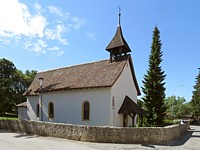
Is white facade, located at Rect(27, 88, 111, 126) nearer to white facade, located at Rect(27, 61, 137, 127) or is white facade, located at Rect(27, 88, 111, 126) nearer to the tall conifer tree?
white facade, located at Rect(27, 61, 137, 127)


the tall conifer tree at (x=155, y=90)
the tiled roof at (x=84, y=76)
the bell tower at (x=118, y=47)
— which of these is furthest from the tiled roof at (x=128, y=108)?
the tall conifer tree at (x=155, y=90)

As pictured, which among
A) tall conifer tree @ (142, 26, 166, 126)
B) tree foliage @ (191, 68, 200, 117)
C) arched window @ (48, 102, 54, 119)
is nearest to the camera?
arched window @ (48, 102, 54, 119)

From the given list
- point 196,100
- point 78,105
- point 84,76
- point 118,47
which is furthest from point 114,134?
point 196,100

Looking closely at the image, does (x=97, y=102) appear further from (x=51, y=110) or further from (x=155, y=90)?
(x=155, y=90)

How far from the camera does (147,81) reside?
32438 millimetres

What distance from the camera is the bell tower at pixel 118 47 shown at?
83.6ft

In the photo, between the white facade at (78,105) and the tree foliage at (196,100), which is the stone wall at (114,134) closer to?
the white facade at (78,105)

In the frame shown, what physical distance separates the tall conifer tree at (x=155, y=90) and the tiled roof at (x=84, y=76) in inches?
347

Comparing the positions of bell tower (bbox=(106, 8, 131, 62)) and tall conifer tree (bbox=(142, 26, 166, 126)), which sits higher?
bell tower (bbox=(106, 8, 131, 62))

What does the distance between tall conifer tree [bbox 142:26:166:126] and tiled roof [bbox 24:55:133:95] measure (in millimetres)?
8823

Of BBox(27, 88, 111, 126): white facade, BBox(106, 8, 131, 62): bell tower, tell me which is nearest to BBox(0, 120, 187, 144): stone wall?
BBox(27, 88, 111, 126): white facade

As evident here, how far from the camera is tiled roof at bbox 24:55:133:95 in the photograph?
75.5ft

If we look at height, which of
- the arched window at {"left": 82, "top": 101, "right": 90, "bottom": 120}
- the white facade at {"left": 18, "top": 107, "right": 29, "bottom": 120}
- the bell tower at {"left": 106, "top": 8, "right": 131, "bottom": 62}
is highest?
the bell tower at {"left": 106, "top": 8, "right": 131, "bottom": 62}

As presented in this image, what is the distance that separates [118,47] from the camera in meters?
25.7
